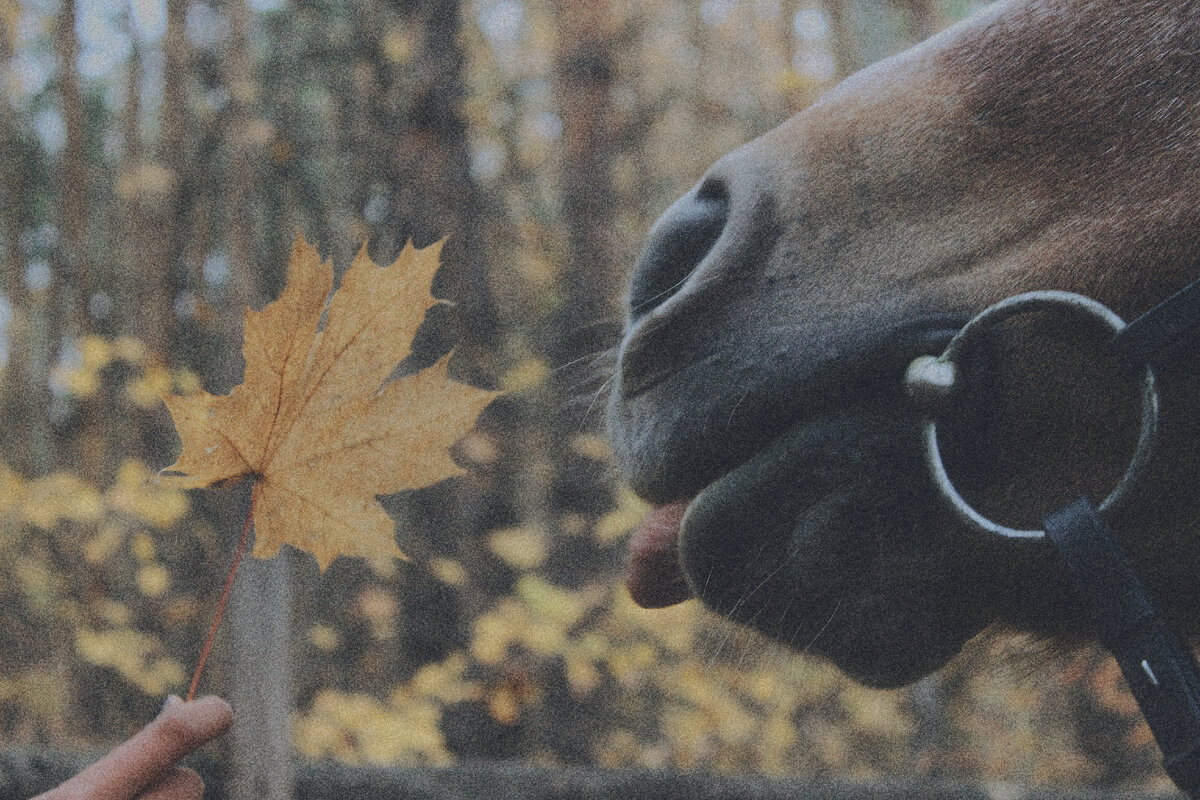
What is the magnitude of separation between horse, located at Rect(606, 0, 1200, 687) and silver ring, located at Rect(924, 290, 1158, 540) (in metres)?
0.04

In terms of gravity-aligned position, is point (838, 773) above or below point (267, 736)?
below

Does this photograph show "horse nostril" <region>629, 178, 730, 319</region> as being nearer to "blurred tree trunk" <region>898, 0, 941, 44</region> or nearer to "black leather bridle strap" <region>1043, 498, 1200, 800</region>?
"black leather bridle strap" <region>1043, 498, 1200, 800</region>

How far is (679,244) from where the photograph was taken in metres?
1.00

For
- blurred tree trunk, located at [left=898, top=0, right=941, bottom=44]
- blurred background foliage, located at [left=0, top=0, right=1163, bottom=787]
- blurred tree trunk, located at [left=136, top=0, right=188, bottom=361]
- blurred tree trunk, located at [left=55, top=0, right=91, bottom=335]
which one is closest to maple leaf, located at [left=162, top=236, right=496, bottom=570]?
blurred background foliage, located at [left=0, top=0, right=1163, bottom=787]

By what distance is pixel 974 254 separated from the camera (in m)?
0.85

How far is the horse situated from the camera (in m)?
0.81

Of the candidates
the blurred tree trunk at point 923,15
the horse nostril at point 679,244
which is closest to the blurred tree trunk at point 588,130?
the blurred tree trunk at point 923,15

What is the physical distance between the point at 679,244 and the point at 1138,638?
22.6 inches

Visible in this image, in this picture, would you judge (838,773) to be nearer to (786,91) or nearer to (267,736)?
(786,91)

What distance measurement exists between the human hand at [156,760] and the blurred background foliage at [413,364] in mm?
1810

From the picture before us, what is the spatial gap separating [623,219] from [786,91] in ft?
4.45

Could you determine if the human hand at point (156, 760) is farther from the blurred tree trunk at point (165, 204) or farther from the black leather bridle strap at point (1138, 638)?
the blurred tree trunk at point (165, 204)

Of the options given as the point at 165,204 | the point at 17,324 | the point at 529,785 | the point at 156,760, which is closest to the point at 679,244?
the point at 156,760

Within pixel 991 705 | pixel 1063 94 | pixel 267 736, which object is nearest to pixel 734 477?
pixel 1063 94
